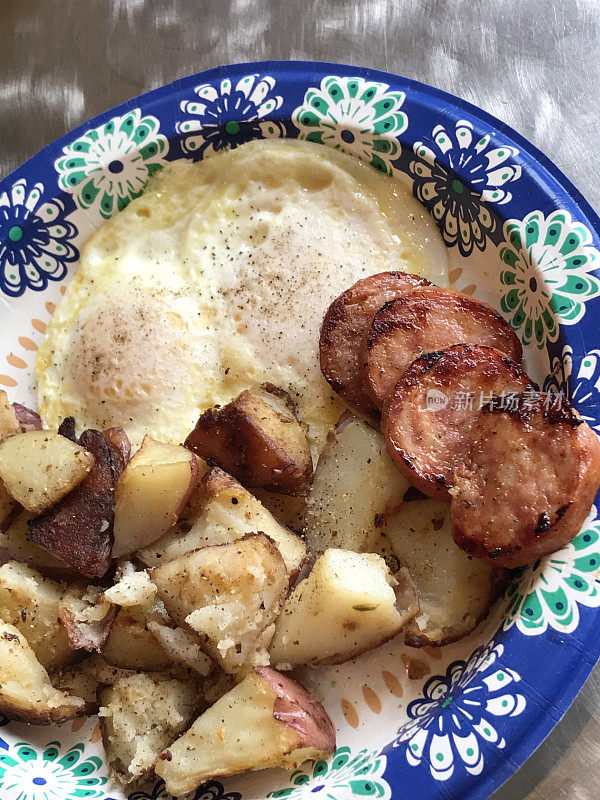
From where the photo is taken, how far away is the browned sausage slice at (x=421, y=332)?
1391 millimetres

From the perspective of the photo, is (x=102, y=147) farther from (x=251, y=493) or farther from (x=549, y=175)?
(x=549, y=175)

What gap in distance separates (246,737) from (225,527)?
39 centimetres

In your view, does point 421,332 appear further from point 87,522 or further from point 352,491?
point 87,522

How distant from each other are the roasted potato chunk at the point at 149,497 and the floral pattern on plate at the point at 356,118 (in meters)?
0.91

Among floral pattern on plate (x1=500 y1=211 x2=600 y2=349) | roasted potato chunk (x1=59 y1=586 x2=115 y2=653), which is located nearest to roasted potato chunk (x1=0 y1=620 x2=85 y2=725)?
roasted potato chunk (x1=59 y1=586 x2=115 y2=653)

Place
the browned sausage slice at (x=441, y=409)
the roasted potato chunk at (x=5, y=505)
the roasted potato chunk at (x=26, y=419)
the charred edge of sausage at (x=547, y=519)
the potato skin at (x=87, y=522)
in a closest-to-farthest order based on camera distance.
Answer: the charred edge of sausage at (x=547, y=519), the browned sausage slice at (x=441, y=409), the potato skin at (x=87, y=522), the roasted potato chunk at (x=5, y=505), the roasted potato chunk at (x=26, y=419)

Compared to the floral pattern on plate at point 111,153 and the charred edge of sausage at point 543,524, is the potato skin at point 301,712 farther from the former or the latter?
the floral pattern on plate at point 111,153

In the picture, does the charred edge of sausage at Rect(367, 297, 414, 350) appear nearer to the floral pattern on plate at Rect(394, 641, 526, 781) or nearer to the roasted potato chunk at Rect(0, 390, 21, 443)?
the floral pattern on plate at Rect(394, 641, 526, 781)

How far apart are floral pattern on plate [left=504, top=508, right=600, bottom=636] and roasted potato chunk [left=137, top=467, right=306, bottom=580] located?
1.44 feet

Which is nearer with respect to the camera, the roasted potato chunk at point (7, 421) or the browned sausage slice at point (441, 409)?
the browned sausage slice at point (441, 409)

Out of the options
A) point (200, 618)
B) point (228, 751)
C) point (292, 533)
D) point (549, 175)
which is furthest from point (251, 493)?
point (549, 175)

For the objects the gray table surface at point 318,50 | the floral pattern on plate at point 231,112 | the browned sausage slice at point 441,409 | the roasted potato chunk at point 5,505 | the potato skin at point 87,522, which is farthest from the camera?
the gray table surface at point 318,50

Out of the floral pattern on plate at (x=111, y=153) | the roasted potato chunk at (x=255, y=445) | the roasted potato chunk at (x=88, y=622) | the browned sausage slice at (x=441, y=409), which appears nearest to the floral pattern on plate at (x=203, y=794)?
the roasted potato chunk at (x=88, y=622)

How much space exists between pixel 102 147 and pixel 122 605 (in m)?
1.18
